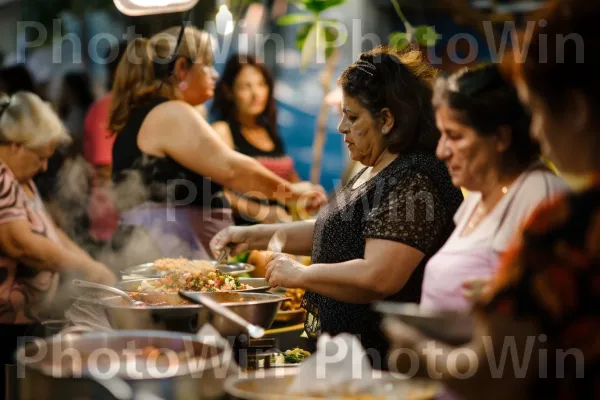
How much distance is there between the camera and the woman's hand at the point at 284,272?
2307 mm

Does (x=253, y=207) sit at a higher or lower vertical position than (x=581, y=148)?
lower

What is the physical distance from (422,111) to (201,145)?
144 cm

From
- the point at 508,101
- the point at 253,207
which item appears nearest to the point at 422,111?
the point at 508,101

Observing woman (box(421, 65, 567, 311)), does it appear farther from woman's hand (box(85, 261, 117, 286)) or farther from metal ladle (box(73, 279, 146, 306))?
woman's hand (box(85, 261, 117, 286))

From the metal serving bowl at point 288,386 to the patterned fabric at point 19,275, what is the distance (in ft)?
7.08

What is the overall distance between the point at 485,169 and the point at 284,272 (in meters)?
0.80

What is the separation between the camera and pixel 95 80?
6375 millimetres

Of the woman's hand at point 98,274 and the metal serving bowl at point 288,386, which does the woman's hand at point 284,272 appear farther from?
the woman's hand at point 98,274

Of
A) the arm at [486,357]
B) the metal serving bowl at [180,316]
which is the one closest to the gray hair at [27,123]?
the metal serving bowl at [180,316]

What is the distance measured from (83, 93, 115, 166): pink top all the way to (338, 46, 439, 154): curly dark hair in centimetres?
319

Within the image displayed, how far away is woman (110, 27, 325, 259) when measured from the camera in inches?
140

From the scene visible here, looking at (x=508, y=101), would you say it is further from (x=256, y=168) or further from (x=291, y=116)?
(x=291, y=116)

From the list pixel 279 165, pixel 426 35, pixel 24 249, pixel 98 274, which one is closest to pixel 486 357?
pixel 98 274

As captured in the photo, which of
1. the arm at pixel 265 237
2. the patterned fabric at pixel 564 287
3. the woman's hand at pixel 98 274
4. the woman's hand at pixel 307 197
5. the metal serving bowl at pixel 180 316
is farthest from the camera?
the woman's hand at pixel 307 197
